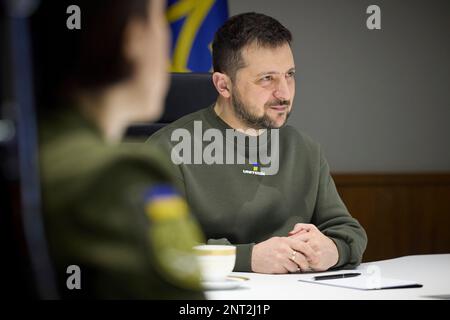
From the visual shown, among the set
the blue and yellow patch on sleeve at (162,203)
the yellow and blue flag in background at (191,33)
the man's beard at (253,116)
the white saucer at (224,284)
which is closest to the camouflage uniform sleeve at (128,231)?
the blue and yellow patch on sleeve at (162,203)

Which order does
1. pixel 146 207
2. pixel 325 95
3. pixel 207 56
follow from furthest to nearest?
pixel 325 95, pixel 207 56, pixel 146 207

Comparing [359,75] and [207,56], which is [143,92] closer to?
[207,56]

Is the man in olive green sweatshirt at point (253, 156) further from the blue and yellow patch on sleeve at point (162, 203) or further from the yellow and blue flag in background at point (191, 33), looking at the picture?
the blue and yellow patch on sleeve at point (162, 203)

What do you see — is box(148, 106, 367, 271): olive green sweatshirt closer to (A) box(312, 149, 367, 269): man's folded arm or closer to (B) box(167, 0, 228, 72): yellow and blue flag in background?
(A) box(312, 149, 367, 269): man's folded arm

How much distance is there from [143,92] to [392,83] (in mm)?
3506

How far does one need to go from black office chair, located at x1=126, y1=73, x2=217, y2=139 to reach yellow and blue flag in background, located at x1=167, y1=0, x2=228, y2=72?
4.05 feet

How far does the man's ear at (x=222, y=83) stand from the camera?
7.21 feet

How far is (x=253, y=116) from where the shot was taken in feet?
7.06

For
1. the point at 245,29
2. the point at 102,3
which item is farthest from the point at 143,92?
the point at 245,29

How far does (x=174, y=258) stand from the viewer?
0.51 metres

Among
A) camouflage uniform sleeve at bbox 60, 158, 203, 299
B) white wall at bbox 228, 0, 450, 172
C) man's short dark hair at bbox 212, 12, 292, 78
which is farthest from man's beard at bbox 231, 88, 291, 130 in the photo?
camouflage uniform sleeve at bbox 60, 158, 203, 299

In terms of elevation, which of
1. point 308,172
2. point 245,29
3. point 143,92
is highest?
point 245,29

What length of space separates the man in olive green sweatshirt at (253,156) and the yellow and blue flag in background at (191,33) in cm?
124

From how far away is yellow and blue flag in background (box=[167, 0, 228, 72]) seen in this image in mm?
3477
